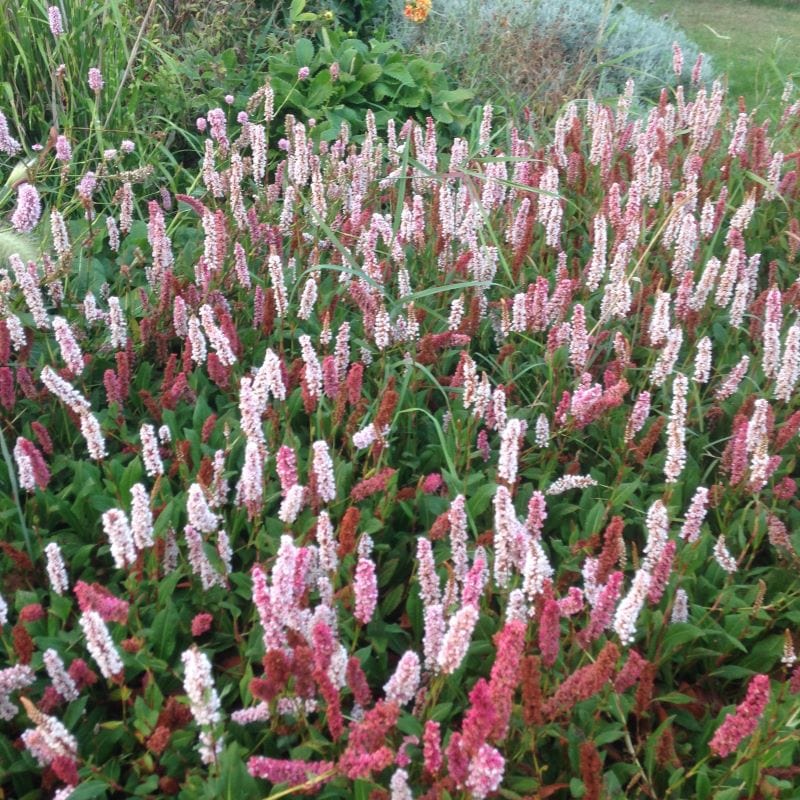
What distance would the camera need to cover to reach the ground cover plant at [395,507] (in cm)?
157

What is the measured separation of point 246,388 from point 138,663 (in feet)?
1.90

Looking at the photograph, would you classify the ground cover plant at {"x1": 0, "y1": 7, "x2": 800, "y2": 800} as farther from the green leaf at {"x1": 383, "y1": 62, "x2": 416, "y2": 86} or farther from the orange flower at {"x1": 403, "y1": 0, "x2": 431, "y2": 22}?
the orange flower at {"x1": 403, "y1": 0, "x2": 431, "y2": 22}

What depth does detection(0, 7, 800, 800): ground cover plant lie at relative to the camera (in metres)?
1.57

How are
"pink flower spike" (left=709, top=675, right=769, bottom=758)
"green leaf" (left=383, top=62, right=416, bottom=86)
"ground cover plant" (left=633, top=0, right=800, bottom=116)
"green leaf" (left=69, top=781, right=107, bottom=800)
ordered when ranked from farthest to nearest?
1. "ground cover plant" (left=633, top=0, right=800, bottom=116)
2. "green leaf" (left=383, top=62, right=416, bottom=86)
3. "green leaf" (left=69, top=781, right=107, bottom=800)
4. "pink flower spike" (left=709, top=675, right=769, bottom=758)

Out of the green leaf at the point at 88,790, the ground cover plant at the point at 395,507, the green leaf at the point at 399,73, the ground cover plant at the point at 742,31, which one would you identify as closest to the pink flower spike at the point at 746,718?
the ground cover plant at the point at 395,507

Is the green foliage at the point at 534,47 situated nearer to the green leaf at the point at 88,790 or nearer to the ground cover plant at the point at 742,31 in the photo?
the ground cover plant at the point at 742,31

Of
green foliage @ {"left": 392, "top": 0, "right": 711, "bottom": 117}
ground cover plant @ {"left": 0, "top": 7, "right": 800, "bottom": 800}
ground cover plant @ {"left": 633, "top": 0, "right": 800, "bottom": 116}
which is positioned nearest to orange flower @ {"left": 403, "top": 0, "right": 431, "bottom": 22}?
green foliage @ {"left": 392, "top": 0, "right": 711, "bottom": 117}

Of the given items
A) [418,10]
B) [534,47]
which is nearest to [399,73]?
[418,10]

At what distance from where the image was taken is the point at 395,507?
229 centimetres

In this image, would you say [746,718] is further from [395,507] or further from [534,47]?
[534,47]

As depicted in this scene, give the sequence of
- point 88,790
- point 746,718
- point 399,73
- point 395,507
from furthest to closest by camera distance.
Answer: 1. point 399,73
2. point 395,507
3. point 88,790
4. point 746,718

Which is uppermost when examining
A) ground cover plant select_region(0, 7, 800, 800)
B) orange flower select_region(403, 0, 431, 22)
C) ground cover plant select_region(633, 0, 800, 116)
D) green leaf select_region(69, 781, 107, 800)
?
orange flower select_region(403, 0, 431, 22)

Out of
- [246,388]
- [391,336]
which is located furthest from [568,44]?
[246,388]

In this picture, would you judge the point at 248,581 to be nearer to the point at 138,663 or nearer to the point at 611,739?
the point at 138,663
